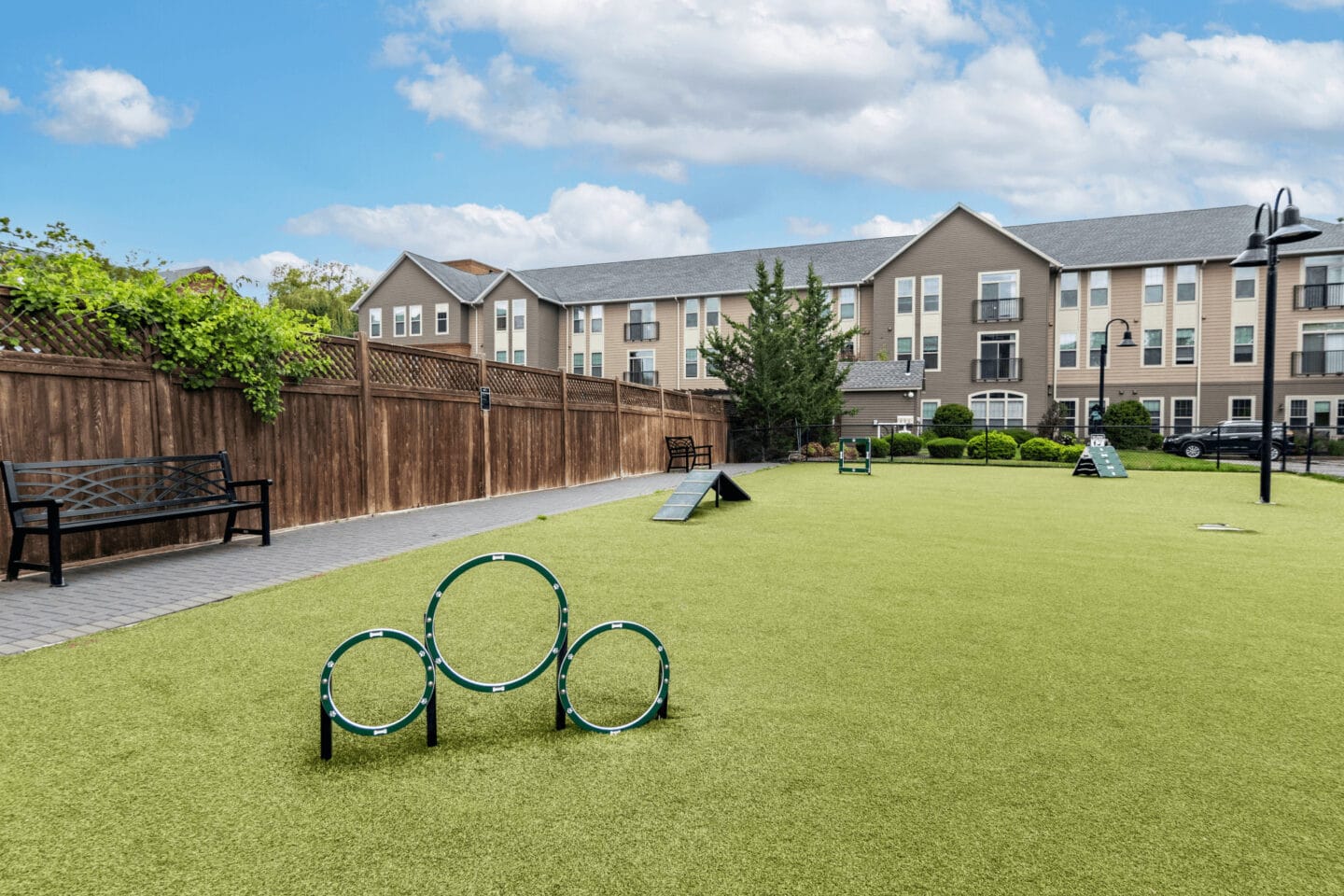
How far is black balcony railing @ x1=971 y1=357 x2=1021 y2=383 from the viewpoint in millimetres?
38169

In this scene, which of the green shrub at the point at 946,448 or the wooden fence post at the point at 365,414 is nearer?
the wooden fence post at the point at 365,414

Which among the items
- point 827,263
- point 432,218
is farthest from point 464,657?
point 432,218

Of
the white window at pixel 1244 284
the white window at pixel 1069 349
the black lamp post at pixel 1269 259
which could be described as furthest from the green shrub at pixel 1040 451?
the white window at pixel 1244 284

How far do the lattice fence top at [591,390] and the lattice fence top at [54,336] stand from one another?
392 inches

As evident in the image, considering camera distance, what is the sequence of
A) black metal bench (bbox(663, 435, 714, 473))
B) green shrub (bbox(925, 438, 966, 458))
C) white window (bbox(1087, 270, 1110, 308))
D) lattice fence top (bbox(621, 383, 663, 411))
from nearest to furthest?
1. lattice fence top (bbox(621, 383, 663, 411))
2. black metal bench (bbox(663, 435, 714, 473))
3. green shrub (bbox(925, 438, 966, 458))
4. white window (bbox(1087, 270, 1110, 308))

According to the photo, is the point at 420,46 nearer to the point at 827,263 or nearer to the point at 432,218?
the point at 827,263

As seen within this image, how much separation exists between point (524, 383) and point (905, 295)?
30.4 metres

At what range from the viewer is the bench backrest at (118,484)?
6527 mm

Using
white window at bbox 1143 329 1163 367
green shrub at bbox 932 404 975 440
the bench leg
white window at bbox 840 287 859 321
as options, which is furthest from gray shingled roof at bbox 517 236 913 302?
the bench leg

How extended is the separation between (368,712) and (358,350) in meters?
8.25

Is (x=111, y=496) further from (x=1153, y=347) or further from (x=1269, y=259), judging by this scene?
(x=1153, y=347)

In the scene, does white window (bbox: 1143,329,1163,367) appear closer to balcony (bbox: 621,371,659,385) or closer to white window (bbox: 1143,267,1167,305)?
white window (bbox: 1143,267,1167,305)

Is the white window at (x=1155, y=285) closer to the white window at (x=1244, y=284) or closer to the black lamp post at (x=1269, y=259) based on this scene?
the white window at (x=1244, y=284)

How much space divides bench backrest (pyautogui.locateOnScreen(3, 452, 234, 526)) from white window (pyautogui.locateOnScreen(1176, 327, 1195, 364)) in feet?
137
